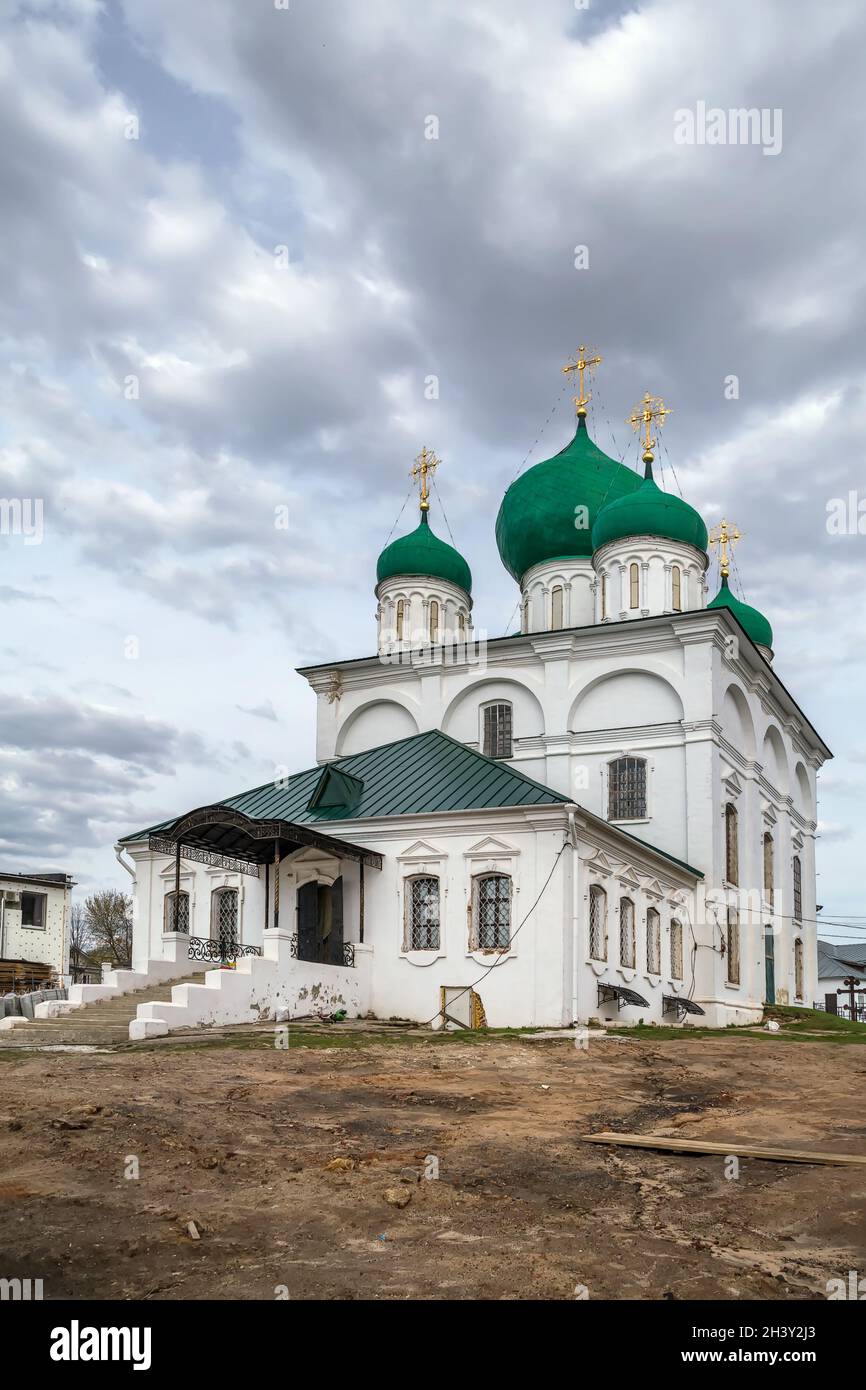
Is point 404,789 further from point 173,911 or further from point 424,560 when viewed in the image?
point 424,560

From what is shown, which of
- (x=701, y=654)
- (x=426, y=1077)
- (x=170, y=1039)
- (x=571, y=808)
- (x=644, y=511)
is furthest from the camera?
(x=644, y=511)

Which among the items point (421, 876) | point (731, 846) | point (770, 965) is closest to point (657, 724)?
point (731, 846)

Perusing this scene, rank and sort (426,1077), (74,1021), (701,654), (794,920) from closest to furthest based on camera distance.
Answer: (426,1077), (74,1021), (701,654), (794,920)

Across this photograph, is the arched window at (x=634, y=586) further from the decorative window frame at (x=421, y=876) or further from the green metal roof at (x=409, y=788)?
the decorative window frame at (x=421, y=876)

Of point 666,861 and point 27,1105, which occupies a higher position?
point 666,861

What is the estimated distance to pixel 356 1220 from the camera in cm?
631

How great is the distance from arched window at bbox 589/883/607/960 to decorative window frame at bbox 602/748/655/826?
511 centimetres

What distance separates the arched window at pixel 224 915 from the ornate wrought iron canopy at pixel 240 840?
1.14m

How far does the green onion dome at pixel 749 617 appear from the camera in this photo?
1432 inches

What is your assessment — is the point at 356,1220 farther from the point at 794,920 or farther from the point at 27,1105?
the point at 794,920

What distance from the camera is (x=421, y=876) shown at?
21.8 m

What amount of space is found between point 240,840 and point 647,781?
10.1 m
